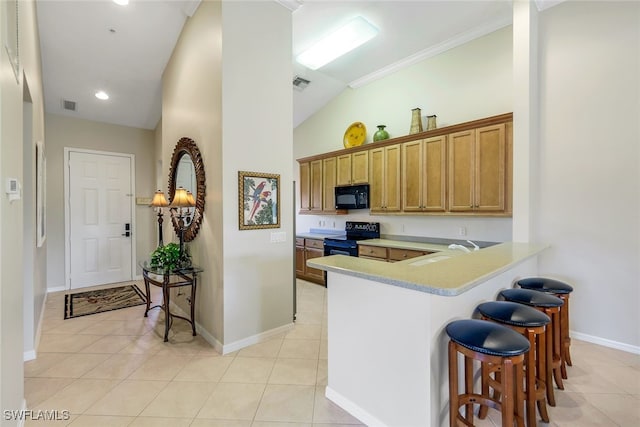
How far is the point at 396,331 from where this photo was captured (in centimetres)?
166

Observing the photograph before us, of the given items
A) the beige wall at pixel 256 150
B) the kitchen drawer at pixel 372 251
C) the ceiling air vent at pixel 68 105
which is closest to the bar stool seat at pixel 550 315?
Result: the kitchen drawer at pixel 372 251

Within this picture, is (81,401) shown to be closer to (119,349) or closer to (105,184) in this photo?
(119,349)

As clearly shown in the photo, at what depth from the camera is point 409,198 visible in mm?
4203

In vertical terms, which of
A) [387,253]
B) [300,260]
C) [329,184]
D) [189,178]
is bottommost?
[300,260]

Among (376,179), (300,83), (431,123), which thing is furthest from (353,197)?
(300,83)

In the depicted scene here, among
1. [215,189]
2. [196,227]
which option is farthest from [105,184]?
[215,189]

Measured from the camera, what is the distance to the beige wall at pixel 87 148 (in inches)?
189

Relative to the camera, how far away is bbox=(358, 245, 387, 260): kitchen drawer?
4.19 m

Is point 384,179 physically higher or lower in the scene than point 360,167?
lower

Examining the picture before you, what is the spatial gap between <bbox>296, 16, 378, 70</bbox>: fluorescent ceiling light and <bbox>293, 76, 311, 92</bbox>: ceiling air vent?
1.57ft

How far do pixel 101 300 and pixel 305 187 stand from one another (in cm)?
387

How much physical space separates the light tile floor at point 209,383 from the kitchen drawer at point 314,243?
2010 millimetres

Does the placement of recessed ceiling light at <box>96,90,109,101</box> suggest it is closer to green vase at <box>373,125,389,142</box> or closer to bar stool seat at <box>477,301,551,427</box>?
green vase at <box>373,125,389,142</box>

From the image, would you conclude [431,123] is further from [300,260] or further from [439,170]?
[300,260]
